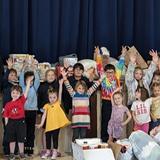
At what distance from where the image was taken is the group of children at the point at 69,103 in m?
4.29

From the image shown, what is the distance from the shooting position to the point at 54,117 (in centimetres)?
443

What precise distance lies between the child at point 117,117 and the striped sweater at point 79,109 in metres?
0.25

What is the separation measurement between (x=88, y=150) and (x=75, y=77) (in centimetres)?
145

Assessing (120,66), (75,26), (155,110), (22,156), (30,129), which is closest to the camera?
(22,156)

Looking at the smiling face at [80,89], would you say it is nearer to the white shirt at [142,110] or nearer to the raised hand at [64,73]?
the raised hand at [64,73]

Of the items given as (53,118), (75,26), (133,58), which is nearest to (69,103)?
(53,118)

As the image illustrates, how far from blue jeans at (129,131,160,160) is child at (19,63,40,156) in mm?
1554

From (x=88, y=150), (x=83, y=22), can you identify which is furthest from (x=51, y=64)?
(x=88, y=150)

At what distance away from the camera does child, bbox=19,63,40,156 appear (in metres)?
4.44

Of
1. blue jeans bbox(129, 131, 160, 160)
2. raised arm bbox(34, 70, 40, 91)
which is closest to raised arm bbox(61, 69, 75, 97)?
raised arm bbox(34, 70, 40, 91)

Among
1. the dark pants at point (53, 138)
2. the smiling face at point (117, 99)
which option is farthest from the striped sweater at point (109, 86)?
the dark pants at point (53, 138)

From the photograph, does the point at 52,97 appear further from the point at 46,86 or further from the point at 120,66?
the point at 120,66

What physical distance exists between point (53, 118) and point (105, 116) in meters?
0.58

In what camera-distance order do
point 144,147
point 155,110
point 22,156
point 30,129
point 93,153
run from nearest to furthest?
point 144,147 → point 93,153 → point 22,156 → point 30,129 → point 155,110
